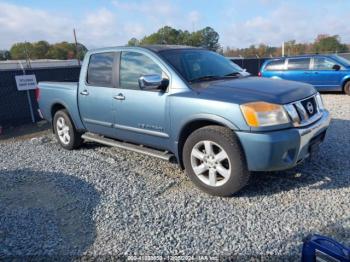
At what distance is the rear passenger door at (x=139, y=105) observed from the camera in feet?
13.4

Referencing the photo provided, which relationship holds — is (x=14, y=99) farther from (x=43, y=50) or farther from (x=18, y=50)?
(x=18, y=50)

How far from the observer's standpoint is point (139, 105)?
4.28 meters

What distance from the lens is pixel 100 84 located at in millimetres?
4965

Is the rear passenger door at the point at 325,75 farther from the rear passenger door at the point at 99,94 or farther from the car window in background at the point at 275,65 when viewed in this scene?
the rear passenger door at the point at 99,94

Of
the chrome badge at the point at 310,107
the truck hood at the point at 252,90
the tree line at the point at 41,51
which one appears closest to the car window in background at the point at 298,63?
the truck hood at the point at 252,90

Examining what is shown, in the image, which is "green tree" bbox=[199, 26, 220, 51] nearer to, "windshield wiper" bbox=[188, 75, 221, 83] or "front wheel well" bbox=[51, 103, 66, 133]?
"front wheel well" bbox=[51, 103, 66, 133]

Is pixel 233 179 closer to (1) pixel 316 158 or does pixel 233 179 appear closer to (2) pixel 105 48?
(1) pixel 316 158

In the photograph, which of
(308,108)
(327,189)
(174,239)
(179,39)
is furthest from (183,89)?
(179,39)

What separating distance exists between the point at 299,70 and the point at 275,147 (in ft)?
32.7

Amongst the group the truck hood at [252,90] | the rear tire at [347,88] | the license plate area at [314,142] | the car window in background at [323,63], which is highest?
the truck hood at [252,90]

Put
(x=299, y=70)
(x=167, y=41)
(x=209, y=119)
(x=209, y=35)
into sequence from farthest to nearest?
(x=209, y=35), (x=167, y=41), (x=299, y=70), (x=209, y=119)

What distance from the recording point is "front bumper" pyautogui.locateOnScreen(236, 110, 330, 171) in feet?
10.7

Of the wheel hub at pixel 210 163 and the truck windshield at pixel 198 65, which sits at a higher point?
the truck windshield at pixel 198 65

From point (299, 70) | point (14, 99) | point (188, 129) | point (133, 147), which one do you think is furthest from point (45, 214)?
point (299, 70)
